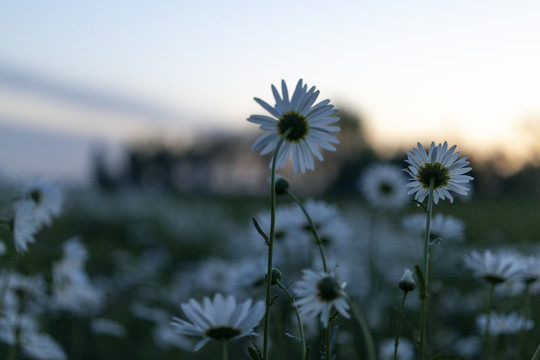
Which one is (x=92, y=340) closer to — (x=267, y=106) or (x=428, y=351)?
(x=428, y=351)

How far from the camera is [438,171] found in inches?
48.1

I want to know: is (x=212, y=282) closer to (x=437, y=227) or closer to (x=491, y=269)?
(x=437, y=227)

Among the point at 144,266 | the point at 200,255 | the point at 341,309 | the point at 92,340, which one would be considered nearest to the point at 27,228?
the point at 341,309

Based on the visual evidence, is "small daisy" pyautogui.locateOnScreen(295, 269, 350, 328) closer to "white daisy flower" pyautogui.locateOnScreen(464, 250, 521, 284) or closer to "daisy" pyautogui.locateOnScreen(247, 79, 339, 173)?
"daisy" pyautogui.locateOnScreen(247, 79, 339, 173)

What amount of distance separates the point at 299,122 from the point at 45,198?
1452 millimetres

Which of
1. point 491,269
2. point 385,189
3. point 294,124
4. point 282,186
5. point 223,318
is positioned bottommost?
point 223,318

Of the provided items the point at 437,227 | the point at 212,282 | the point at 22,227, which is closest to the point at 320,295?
the point at 22,227

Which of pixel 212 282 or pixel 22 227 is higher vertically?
pixel 22 227

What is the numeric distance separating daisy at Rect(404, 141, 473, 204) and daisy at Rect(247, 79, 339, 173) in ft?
0.61

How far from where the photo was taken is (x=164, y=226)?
1263cm

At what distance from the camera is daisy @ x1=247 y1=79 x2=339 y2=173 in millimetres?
1267

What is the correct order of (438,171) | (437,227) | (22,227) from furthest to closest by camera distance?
1. (437,227)
2. (22,227)
3. (438,171)

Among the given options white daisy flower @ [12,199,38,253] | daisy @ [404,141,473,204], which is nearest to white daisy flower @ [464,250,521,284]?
daisy @ [404,141,473,204]

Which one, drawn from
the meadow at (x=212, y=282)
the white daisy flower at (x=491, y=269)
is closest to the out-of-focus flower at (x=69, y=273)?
the meadow at (x=212, y=282)
